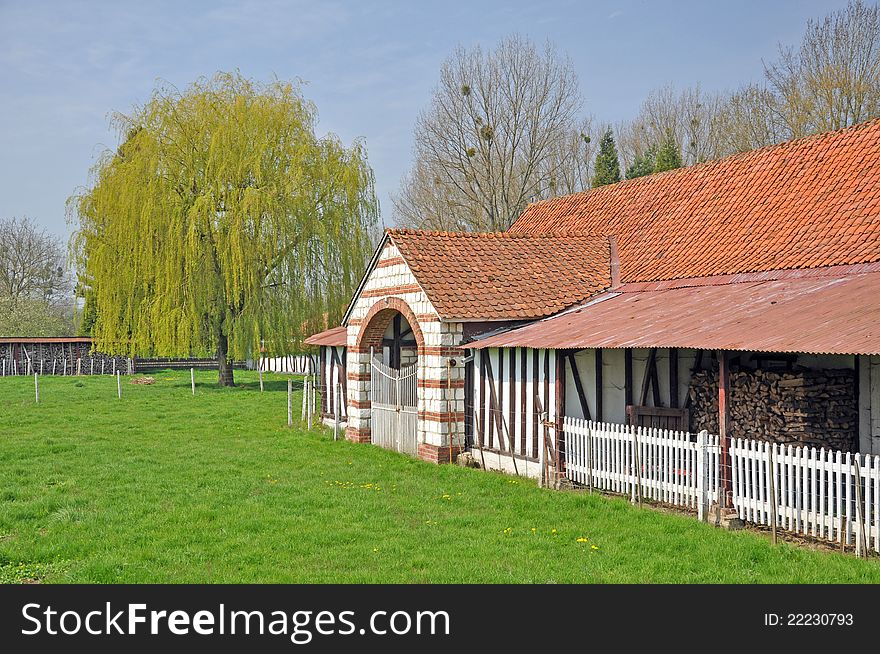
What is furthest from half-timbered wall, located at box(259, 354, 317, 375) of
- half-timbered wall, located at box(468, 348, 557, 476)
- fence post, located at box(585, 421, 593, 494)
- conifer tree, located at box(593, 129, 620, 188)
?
fence post, located at box(585, 421, 593, 494)

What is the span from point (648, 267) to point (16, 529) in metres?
11.3

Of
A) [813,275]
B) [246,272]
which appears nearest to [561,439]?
[813,275]

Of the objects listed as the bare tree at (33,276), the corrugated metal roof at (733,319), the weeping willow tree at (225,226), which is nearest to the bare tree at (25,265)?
the bare tree at (33,276)

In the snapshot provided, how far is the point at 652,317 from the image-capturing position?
1268 cm

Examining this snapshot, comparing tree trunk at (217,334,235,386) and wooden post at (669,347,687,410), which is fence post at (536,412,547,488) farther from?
tree trunk at (217,334,235,386)

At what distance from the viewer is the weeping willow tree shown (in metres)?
32.4

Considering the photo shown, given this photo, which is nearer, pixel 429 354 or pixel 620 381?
pixel 620 381

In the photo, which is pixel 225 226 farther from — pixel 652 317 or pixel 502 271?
pixel 652 317

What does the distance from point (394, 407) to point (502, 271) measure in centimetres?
348

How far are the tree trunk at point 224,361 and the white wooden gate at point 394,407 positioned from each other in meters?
16.9

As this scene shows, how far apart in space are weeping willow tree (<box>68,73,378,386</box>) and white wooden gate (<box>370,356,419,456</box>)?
49.1 feet

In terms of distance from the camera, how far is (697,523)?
33.7 feet

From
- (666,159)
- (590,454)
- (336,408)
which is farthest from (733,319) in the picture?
(666,159)

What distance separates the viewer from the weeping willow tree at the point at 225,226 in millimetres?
32406
